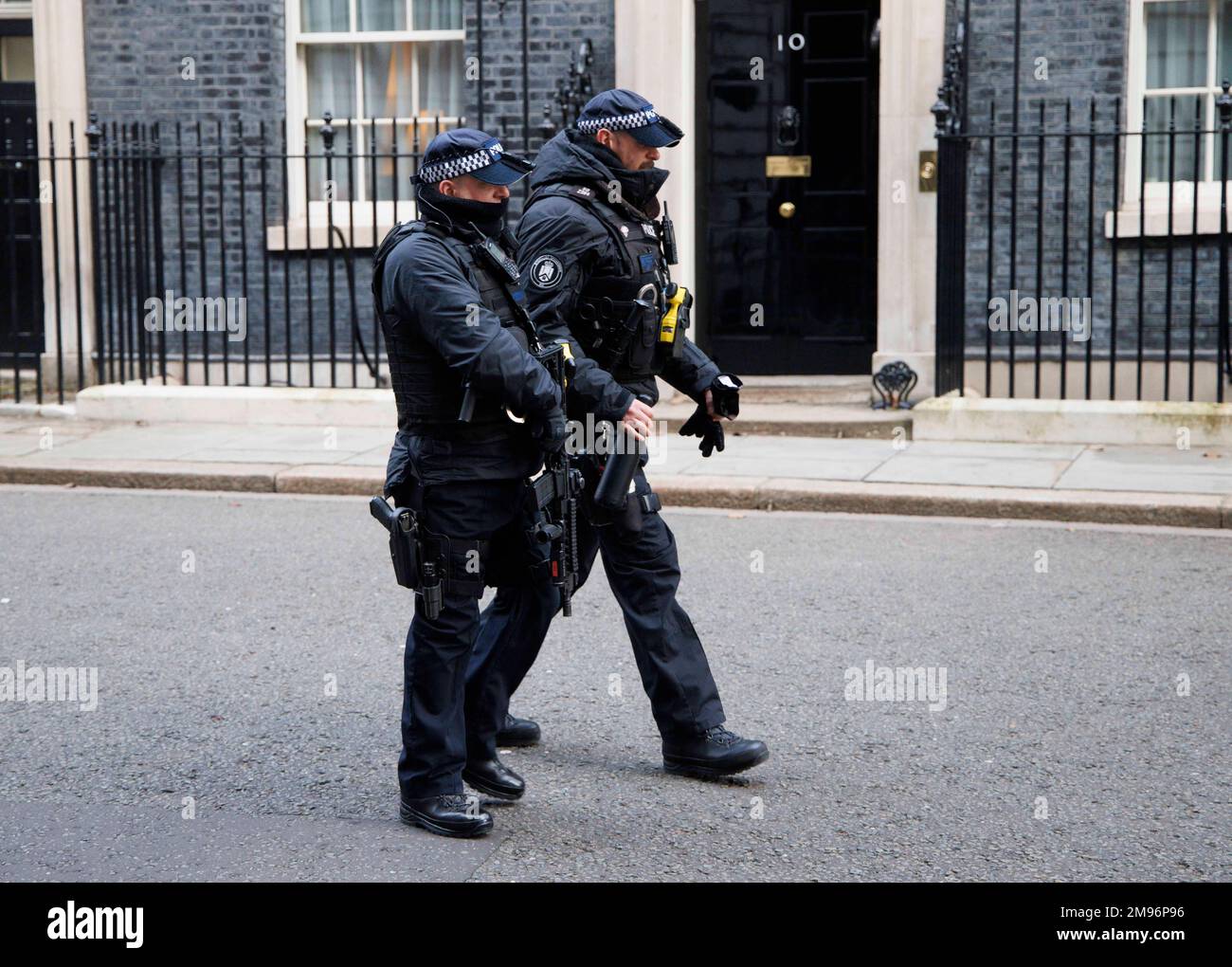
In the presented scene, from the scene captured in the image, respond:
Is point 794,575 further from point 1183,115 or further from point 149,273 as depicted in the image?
point 149,273

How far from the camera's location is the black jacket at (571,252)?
464 cm

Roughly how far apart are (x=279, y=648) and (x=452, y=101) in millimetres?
7476

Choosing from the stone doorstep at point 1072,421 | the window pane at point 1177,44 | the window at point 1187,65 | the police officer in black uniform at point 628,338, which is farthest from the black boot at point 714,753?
the window pane at point 1177,44

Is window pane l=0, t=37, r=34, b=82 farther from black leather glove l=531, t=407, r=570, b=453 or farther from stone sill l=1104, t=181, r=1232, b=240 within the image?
black leather glove l=531, t=407, r=570, b=453

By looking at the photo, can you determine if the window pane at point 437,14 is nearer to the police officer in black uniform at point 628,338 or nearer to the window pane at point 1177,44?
the window pane at point 1177,44

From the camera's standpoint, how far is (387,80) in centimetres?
1316

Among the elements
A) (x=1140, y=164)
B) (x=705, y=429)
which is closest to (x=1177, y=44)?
(x=1140, y=164)

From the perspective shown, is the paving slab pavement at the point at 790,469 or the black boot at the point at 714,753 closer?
the black boot at the point at 714,753

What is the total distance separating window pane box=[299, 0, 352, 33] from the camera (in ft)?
43.1

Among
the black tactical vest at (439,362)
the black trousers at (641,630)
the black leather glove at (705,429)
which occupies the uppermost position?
the black tactical vest at (439,362)

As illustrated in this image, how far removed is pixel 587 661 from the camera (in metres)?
6.23

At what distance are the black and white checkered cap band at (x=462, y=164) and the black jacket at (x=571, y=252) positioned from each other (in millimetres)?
408

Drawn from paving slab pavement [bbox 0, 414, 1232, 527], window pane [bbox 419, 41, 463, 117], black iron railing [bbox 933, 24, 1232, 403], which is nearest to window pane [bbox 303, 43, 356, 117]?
window pane [bbox 419, 41, 463, 117]

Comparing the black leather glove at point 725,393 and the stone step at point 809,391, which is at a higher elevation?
the black leather glove at point 725,393
